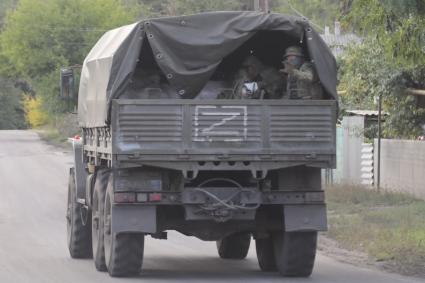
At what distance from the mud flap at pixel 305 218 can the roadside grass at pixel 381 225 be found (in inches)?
72.3

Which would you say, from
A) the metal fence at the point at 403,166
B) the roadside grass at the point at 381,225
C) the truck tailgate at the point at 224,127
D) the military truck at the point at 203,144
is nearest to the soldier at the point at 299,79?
the military truck at the point at 203,144

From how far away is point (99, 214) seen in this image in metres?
12.7

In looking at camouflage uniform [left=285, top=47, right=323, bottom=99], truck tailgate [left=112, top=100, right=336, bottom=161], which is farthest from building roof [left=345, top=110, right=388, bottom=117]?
truck tailgate [left=112, top=100, right=336, bottom=161]

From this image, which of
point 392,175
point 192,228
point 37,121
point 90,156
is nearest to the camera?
point 192,228

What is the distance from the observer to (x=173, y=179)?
1186 centimetres

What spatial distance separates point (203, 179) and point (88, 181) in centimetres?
259

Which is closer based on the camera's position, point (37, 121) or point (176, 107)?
point (176, 107)

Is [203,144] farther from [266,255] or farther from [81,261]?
[81,261]

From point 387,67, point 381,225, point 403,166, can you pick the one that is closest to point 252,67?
point 381,225

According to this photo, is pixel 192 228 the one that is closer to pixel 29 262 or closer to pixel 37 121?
pixel 29 262

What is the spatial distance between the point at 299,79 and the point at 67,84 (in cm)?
496

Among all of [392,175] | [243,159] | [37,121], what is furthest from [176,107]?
[37,121]

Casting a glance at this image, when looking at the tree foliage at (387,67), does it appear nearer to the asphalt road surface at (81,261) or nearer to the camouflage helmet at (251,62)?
the camouflage helmet at (251,62)

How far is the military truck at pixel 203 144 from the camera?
11.4m
